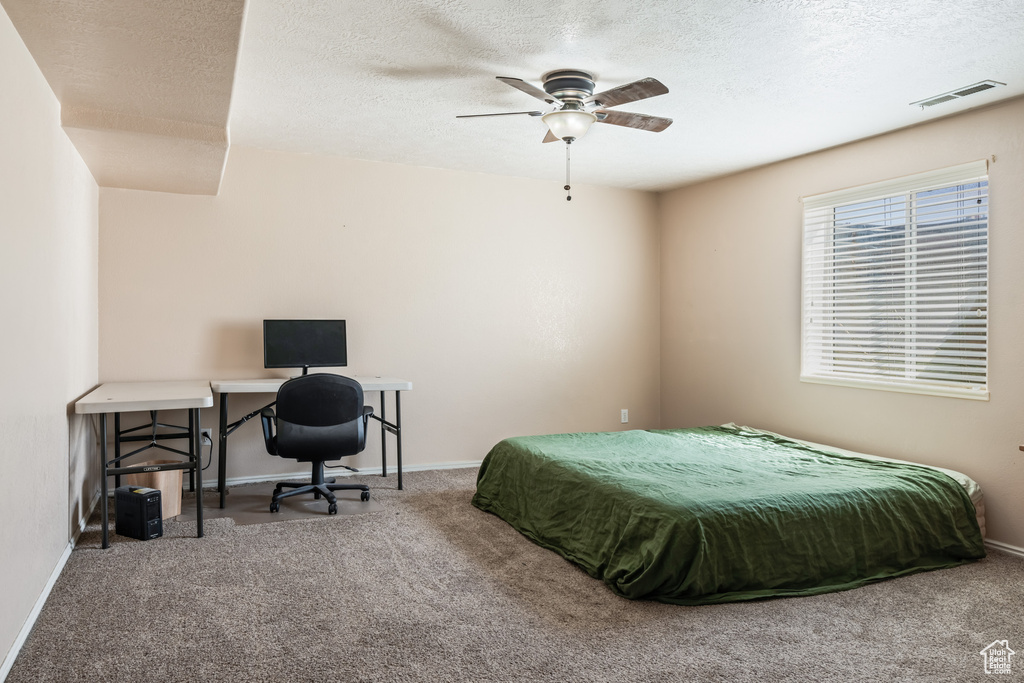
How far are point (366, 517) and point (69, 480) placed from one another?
1473 millimetres

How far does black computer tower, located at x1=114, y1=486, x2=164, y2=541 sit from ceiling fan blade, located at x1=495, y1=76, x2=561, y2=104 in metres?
2.66

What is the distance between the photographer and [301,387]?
12.6 feet

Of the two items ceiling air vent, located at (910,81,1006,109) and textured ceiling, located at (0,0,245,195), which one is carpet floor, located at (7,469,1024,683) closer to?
textured ceiling, located at (0,0,245,195)

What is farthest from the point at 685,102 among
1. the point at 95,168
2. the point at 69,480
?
the point at 69,480

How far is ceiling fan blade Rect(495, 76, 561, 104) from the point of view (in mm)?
2898

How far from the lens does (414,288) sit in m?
5.17

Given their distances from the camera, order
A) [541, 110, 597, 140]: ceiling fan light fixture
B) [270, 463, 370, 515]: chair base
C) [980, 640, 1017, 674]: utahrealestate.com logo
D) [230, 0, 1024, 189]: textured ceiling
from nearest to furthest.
Result: [980, 640, 1017, 674]: utahrealestate.com logo
[230, 0, 1024, 189]: textured ceiling
[541, 110, 597, 140]: ceiling fan light fixture
[270, 463, 370, 515]: chair base

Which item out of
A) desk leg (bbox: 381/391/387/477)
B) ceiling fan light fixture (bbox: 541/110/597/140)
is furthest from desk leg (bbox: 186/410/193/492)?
ceiling fan light fixture (bbox: 541/110/597/140)

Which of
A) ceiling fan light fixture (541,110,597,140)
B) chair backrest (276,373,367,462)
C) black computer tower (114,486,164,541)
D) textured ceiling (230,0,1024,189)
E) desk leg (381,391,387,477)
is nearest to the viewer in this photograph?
textured ceiling (230,0,1024,189)

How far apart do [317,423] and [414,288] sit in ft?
5.24

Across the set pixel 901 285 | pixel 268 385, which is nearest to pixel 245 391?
pixel 268 385

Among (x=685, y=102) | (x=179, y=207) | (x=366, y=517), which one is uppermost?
(x=685, y=102)

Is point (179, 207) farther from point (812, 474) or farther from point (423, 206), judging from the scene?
point (812, 474)

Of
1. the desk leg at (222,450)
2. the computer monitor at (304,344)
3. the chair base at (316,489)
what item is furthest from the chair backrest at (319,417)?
the computer monitor at (304,344)
